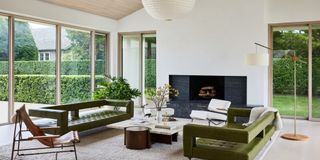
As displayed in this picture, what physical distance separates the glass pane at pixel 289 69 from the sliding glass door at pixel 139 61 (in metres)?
3.90

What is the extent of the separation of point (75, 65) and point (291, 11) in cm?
647

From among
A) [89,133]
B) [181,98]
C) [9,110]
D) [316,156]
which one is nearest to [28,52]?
[9,110]

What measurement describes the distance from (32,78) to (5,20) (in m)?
1.60

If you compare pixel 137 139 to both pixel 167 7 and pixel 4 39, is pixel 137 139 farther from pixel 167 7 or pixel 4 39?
pixel 4 39

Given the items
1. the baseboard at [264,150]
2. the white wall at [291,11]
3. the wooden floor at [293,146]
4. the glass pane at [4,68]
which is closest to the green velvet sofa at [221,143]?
the baseboard at [264,150]

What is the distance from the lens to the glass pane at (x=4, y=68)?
7078 mm

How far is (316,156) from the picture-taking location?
4871 mm

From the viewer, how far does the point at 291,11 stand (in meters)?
8.02

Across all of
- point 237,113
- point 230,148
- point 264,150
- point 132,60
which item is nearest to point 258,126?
point 230,148

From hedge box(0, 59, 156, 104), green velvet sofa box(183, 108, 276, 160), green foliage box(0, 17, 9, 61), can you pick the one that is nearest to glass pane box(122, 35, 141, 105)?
hedge box(0, 59, 156, 104)

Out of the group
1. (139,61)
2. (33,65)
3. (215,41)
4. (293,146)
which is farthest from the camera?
(139,61)

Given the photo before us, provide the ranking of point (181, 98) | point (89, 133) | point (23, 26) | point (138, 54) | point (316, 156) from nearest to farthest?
point (316, 156), point (89, 133), point (23, 26), point (181, 98), point (138, 54)

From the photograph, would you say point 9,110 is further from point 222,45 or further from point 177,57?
point 222,45

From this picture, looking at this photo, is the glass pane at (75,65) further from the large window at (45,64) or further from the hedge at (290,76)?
the hedge at (290,76)
